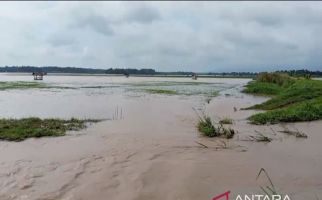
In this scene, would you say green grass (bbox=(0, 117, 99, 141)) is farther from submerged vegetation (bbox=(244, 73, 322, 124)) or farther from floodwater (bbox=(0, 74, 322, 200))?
submerged vegetation (bbox=(244, 73, 322, 124))

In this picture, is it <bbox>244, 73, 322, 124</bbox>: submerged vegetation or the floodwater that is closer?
the floodwater

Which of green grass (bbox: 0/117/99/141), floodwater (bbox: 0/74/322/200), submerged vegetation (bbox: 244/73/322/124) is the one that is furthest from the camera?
submerged vegetation (bbox: 244/73/322/124)

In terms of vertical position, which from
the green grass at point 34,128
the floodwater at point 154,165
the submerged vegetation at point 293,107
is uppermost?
the submerged vegetation at point 293,107

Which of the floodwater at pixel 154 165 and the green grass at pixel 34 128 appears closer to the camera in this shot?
the floodwater at pixel 154 165

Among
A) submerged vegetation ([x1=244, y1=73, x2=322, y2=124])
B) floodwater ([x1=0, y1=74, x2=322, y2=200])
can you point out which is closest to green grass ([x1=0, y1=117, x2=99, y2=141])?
floodwater ([x1=0, y1=74, x2=322, y2=200])

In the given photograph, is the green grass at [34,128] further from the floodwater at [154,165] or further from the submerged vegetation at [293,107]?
Result: the submerged vegetation at [293,107]

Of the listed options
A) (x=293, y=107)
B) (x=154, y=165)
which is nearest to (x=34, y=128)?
(x=154, y=165)

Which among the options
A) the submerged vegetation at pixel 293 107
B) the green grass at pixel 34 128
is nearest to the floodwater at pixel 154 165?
the green grass at pixel 34 128

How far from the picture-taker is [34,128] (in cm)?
1226

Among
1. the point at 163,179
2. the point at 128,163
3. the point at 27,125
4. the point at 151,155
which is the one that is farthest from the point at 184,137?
the point at 27,125

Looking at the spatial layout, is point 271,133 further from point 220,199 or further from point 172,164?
point 220,199

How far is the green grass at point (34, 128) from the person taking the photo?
11412mm

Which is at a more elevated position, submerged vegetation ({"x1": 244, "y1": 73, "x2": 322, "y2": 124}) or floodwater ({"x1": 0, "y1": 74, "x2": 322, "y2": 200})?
submerged vegetation ({"x1": 244, "y1": 73, "x2": 322, "y2": 124})

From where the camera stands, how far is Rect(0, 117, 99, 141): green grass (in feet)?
37.4
